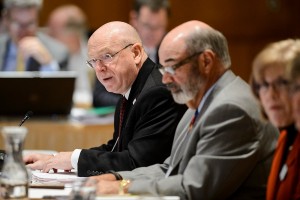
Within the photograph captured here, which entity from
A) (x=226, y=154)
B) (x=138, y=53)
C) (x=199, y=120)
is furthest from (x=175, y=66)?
(x=138, y=53)

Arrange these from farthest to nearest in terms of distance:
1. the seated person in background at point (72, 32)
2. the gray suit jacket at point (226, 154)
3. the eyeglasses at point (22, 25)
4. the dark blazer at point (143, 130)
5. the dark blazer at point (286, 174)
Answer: the seated person in background at point (72, 32), the eyeglasses at point (22, 25), the dark blazer at point (143, 130), the gray suit jacket at point (226, 154), the dark blazer at point (286, 174)

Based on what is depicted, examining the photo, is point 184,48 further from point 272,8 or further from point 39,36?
point 272,8

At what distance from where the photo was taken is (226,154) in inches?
134

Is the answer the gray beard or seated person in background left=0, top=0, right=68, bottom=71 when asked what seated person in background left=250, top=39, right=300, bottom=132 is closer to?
the gray beard

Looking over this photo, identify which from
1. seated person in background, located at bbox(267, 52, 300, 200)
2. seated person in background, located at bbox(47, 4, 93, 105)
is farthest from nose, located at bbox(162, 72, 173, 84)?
seated person in background, located at bbox(47, 4, 93, 105)

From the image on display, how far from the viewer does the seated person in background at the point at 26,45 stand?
8.05 meters

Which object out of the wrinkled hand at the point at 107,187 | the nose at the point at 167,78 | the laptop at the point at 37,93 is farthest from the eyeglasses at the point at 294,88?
the laptop at the point at 37,93

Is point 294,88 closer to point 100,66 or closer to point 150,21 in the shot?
point 100,66

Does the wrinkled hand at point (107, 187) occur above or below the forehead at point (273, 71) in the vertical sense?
below

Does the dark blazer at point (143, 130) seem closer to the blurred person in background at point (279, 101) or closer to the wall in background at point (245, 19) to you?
the blurred person in background at point (279, 101)

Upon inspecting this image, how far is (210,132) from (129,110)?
114cm

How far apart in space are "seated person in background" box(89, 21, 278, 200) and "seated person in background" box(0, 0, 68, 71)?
442 cm

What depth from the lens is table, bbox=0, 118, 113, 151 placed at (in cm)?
658

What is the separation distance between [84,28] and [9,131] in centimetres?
605
